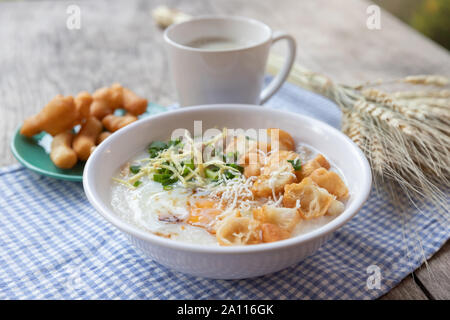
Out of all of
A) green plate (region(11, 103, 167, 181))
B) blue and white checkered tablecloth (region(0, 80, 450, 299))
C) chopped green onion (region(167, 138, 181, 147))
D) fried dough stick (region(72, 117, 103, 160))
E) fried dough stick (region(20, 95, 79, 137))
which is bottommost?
blue and white checkered tablecloth (region(0, 80, 450, 299))

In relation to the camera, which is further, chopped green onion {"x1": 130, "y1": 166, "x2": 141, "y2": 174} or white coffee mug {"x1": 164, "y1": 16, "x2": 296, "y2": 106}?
white coffee mug {"x1": 164, "y1": 16, "x2": 296, "y2": 106}

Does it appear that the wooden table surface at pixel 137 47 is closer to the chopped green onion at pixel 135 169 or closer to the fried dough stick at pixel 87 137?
the fried dough stick at pixel 87 137

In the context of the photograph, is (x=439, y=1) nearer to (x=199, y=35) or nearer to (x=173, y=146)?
(x=199, y=35)

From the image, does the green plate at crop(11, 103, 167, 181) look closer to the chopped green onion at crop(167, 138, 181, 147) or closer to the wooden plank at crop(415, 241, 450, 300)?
the chopped green onion at crop(167, 138, 181, 147)

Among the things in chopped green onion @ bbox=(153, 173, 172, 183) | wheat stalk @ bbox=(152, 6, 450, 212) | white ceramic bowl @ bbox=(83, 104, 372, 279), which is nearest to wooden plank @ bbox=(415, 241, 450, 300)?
wheat stalk @ bbox=(152, 6, 450, 212)

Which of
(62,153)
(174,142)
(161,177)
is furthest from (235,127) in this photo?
(62,153)

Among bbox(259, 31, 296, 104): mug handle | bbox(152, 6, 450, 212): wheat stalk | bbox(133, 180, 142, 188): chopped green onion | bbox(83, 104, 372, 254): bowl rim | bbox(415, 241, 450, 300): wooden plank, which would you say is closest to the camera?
bbox(83, 104, 372, 254): bowl rim
